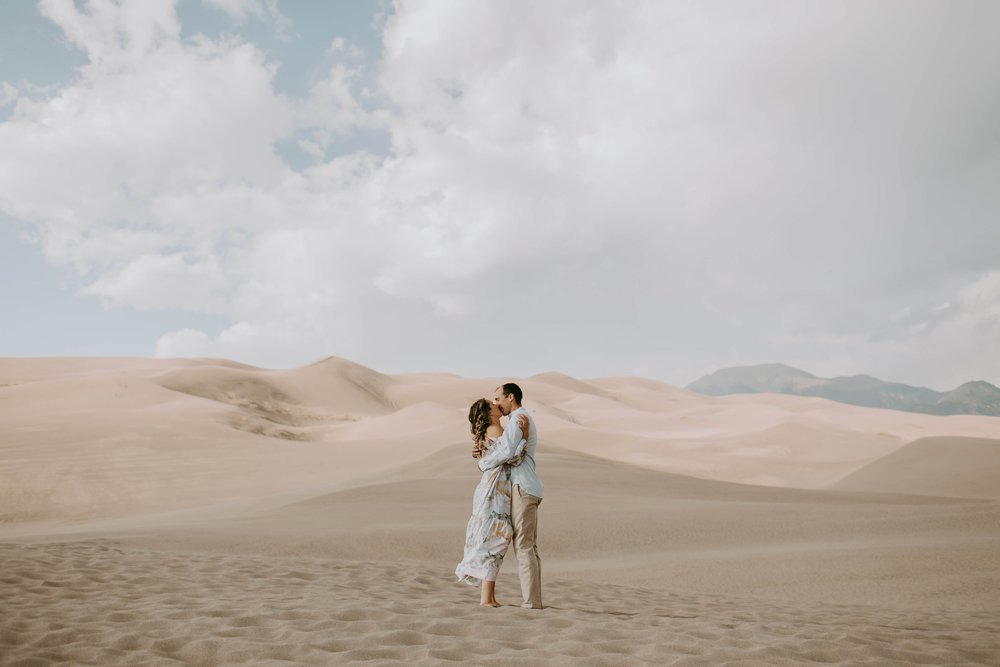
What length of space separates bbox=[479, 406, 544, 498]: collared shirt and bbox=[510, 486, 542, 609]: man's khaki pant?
0.07 meters

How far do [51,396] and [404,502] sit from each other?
27.4 meters

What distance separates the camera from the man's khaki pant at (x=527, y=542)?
5.46 meters

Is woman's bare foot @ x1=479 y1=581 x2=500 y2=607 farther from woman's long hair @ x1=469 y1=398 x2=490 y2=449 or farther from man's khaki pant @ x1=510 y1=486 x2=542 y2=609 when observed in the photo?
woman's long hair @ x1=469 y1=398 x2=490 y2=449

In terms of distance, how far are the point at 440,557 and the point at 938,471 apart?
15511 millimetres

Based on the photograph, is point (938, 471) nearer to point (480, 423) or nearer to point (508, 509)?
point (508, 509)

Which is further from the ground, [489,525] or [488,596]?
[489,525]

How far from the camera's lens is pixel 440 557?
360 inches

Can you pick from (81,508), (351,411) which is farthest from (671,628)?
(351,411)

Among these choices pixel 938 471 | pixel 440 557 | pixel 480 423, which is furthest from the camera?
pixel 938 471

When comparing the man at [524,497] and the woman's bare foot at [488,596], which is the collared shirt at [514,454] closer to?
the man at [524,497]

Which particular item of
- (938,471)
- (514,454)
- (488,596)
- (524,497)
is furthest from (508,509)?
(938,471)

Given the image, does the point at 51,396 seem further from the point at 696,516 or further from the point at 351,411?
the point at 696,516

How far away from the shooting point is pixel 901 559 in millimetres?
8133

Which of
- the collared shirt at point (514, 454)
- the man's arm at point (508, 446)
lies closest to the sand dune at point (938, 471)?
the collared shirt at point (514, 454)
